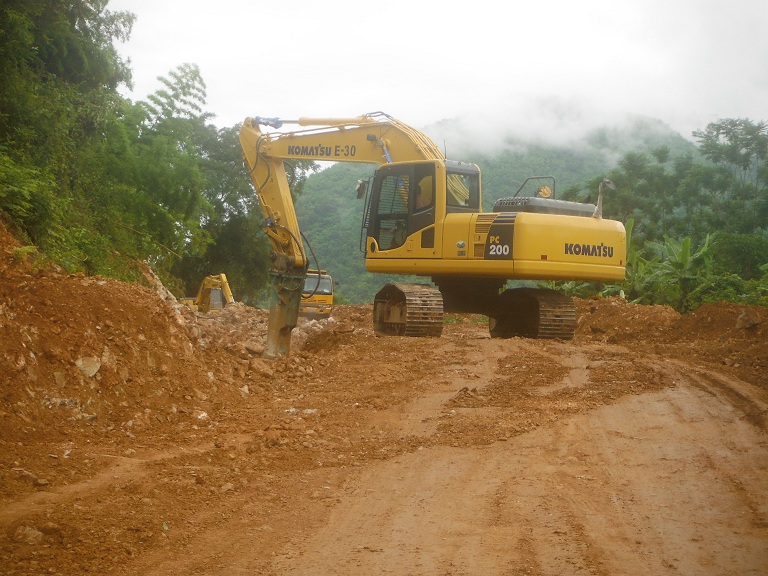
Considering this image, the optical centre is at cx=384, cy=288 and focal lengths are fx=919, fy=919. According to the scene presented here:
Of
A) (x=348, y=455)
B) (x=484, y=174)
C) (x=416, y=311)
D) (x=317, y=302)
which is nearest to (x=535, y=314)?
(x=416, y=311)

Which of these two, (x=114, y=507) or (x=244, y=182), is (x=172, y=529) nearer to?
(x=114, y=507)

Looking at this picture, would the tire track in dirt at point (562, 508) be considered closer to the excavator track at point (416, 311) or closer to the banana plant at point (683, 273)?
the excavator track at point (416, 311)

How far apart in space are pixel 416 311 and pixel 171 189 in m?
10.4

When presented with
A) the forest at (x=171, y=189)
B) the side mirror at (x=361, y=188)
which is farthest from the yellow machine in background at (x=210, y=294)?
the side mirror at (x=361, y=188)

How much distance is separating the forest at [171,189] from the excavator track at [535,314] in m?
3.11

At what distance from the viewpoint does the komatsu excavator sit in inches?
540

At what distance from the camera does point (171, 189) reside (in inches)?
891

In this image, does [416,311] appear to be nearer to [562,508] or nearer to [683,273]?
[562,508]

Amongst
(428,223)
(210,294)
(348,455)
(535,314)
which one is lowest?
(210,294)

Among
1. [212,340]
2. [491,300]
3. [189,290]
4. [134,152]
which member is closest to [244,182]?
[189,290]

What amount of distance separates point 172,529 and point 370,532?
3.49 feet

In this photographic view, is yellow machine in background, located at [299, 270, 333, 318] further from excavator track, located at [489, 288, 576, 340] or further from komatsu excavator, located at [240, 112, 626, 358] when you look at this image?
komatsu excavator, located at [240, 112, 626, 358]

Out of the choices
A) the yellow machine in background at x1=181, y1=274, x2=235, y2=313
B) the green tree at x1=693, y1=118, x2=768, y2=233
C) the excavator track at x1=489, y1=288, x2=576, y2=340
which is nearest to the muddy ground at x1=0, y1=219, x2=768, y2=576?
the excavator track at x1=489, y1=288, x2=576, y2=340

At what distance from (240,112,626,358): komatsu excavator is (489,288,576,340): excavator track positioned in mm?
24
